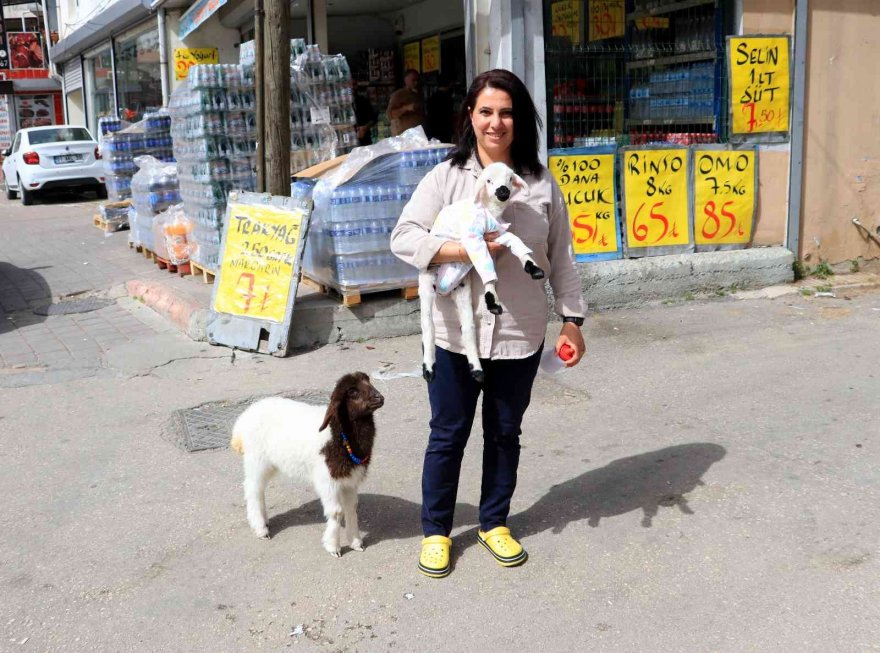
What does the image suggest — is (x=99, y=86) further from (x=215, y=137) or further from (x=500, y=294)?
(x=500, y=294)

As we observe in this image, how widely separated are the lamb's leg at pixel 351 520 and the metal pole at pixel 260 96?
4.13 m

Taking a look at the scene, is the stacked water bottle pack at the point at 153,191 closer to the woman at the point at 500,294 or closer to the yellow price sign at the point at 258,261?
the yellow price sign at the point at 258,261

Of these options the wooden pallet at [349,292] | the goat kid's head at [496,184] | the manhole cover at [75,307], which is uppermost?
the goat kid's head at [496,184]

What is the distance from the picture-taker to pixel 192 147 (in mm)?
8383

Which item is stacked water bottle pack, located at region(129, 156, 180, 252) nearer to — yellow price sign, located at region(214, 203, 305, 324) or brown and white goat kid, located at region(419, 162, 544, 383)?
yellow price sign, located at region(214, 203, 305, 324)

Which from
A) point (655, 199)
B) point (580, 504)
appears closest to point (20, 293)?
point (655, 199)

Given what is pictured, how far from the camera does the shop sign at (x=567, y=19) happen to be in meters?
7.59

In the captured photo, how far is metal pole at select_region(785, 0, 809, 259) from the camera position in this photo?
805 centimetres

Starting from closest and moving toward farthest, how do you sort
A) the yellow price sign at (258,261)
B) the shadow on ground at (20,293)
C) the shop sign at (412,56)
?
the yellow price sign at (258,261)
the shadow on ground at (20,293)
the shop sign at (412,56)

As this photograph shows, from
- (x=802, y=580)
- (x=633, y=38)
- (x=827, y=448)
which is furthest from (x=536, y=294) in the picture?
(x=633, y=38)

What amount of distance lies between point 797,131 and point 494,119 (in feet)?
19.5

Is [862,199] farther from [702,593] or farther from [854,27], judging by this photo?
[702,593]

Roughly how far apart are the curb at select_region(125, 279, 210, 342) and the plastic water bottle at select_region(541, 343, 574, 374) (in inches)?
160

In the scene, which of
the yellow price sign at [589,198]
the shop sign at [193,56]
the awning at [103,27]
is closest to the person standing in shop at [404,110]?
the yellow price sign at [589,198]
